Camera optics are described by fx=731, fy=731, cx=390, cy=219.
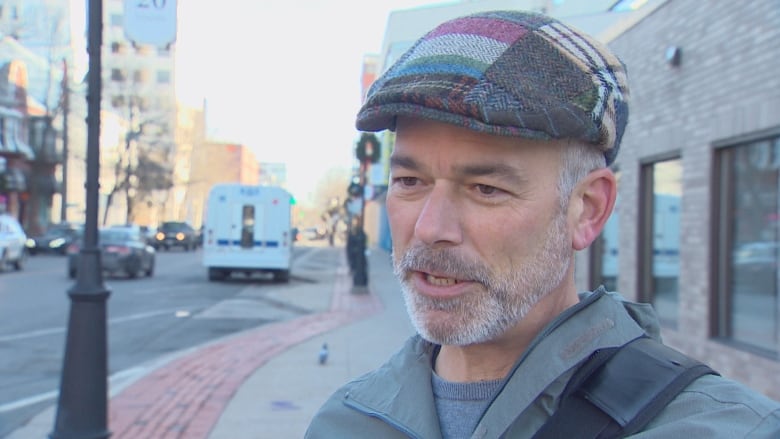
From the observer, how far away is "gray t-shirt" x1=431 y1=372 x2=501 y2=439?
1.40m

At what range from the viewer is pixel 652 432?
108cm

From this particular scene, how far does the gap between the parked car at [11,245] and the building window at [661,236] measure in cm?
1939

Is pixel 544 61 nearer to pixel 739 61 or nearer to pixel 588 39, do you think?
pixel 588 39

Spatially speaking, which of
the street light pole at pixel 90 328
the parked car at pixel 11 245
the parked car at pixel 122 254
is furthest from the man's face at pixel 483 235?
the parked car at pixel 11 245

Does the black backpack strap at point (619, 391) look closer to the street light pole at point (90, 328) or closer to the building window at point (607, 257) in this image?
the street light pole at point (90, 328)

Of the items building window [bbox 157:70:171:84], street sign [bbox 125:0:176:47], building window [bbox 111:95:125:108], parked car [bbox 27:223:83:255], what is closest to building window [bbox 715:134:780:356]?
street sign [bbox 125:0:176:47]

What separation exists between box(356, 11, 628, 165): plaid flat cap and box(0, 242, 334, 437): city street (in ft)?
19.0

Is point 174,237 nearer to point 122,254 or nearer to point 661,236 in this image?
point 122,254

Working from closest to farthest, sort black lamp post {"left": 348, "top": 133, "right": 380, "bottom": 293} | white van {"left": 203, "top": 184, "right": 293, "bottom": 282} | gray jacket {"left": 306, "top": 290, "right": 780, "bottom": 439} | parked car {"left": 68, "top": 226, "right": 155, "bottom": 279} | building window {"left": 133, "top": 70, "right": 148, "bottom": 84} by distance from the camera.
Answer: gray jacket {"left": 306, "top": 290, "right": 780, "bottom": 439}, black lamp post {"left": 348, "top": 133, "right": 380, "bottom": 293}, parked car {"left": 68, "top": 226, "right": 155, "bottom": 279}, white van {"left": 203, "top": 184, "right": 293, "bottom": 282}, building window {"left": 133, "top": 70, "right": 148, "bottom": 84}

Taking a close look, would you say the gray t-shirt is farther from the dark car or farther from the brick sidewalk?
the dark car

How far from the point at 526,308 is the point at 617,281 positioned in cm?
813

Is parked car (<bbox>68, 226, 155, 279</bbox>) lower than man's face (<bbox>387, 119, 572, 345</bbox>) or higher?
lower

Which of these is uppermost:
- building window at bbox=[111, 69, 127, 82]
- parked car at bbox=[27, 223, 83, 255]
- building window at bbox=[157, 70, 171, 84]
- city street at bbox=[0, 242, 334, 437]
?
building window at bbox=[157, 70, 171, 84]

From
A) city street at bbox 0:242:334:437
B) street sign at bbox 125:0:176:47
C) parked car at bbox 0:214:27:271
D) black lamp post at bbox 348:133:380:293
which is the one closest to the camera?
street sign at bbox 125:0:176:47
